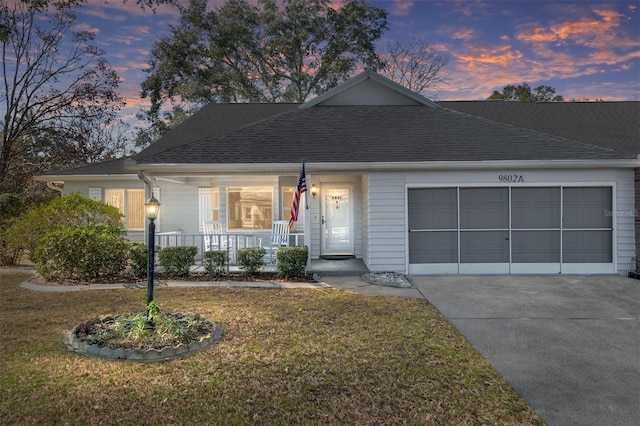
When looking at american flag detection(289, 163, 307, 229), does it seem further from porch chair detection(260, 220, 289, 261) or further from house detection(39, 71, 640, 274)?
porch chair detection(260, 220, 289, 261)

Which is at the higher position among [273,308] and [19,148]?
[19,148]

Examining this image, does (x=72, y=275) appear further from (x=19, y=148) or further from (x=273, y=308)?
(x=19, y=148)

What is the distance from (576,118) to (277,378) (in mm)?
14022

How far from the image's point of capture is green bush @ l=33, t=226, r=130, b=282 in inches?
331

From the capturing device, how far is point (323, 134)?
10359 millimetres

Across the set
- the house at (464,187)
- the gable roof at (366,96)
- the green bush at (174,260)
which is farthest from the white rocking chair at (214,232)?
the gable roof at (366,96)

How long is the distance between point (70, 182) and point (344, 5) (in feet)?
60.6

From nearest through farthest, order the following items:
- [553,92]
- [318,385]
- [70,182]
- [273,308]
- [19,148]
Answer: [318,385] → [273,308] → [70,182] → [19,148] → [553,92]

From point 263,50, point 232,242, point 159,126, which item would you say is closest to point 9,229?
point 232,242

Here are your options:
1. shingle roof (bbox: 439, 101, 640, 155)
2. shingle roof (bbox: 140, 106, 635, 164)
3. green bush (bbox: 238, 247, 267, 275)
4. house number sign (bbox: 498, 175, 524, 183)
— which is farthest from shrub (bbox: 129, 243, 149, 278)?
shingle roof (bbox: 439, 101, 640, 155)

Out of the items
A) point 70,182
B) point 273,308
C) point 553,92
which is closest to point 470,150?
point 273,308

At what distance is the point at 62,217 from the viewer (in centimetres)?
1002

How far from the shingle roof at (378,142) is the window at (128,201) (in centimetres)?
406

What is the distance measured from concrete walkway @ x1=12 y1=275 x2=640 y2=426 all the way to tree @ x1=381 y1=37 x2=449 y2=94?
1889 cm
